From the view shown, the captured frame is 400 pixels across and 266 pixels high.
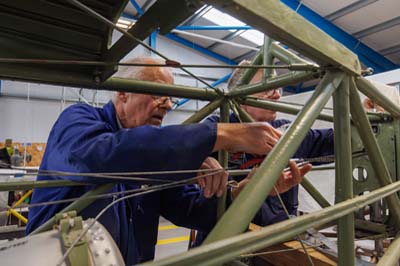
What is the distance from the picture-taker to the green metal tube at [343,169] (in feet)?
2.12

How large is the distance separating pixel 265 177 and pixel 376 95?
2.10ft

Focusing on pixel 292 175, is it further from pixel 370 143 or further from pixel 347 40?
pixel 347 40

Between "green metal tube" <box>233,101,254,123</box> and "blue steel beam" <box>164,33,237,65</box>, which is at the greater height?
"blue steel beam" <box>164,33,237,65</box>

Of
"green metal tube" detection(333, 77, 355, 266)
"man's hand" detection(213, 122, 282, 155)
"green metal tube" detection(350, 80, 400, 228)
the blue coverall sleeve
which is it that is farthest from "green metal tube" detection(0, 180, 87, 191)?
"green metal tube" detection(350, 80, 400, 228)

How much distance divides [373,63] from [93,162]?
5358mm

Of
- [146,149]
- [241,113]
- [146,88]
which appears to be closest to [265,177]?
[146,149]

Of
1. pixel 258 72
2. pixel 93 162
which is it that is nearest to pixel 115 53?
pixel 93 162

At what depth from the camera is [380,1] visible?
3715 millimetres

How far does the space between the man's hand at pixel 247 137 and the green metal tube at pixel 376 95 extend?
1.06ft

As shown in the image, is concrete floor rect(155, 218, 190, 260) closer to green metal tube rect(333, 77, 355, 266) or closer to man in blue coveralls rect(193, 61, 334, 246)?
man in blue coveralls rect(193, 61, 334, 246)

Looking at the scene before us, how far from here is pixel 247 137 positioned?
664 mm

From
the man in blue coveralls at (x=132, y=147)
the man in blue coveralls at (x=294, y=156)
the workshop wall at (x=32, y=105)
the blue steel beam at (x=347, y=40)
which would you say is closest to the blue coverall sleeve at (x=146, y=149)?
the man in blue coveralls at (x=132, y=147)

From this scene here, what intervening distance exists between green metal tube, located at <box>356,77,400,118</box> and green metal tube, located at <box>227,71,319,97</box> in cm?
14

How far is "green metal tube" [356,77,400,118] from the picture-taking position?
2.65ft
